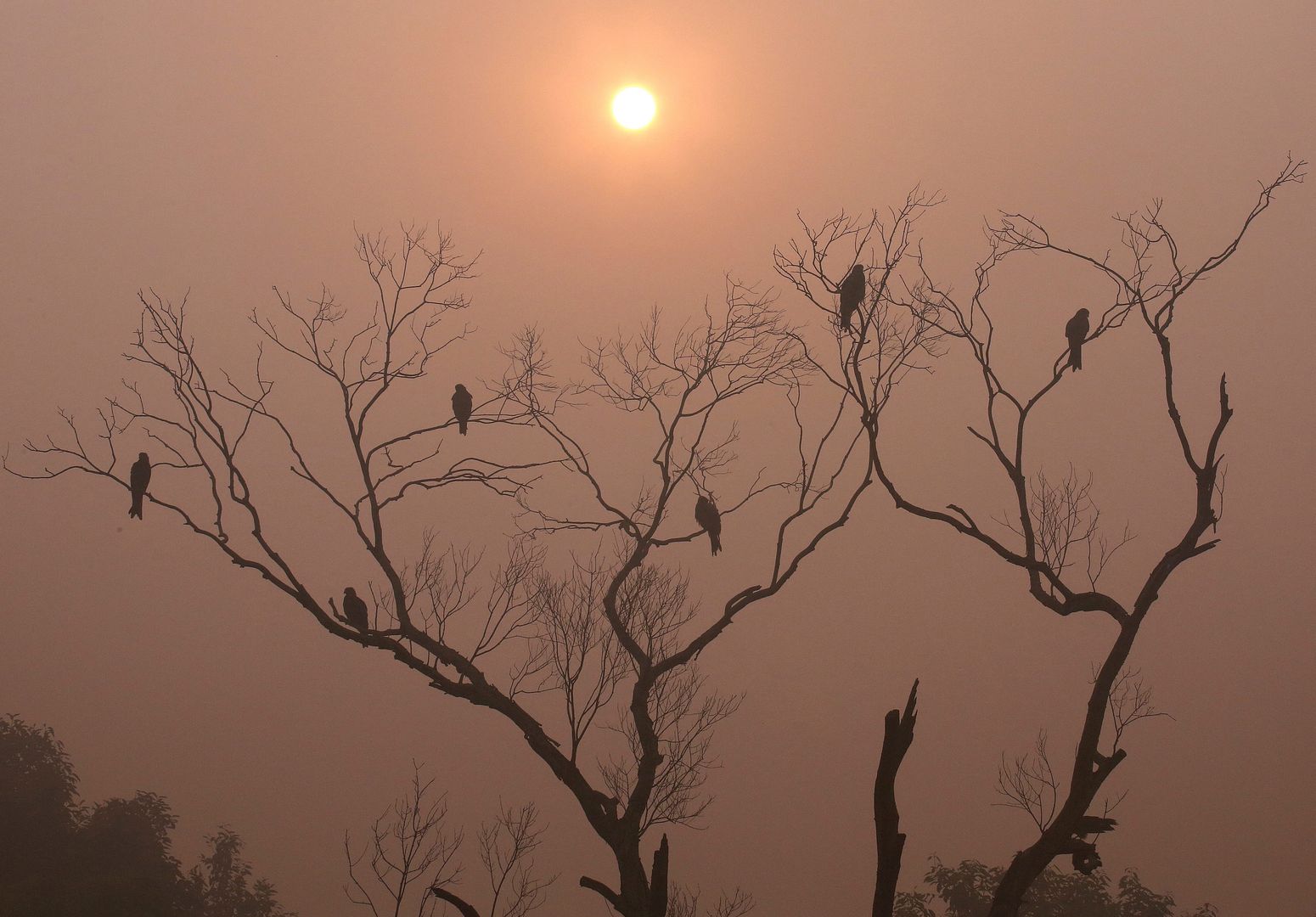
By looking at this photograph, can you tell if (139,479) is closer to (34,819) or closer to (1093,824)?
(1093,824)

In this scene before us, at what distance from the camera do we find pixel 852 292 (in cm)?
692

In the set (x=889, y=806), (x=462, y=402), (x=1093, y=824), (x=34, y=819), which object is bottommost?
(x=889, y=806)

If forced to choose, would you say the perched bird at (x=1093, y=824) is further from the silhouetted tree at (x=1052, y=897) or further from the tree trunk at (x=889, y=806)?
the silhouetted tree at (x=1052, y=897)

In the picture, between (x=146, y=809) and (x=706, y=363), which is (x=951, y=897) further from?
(x=146, y=809)

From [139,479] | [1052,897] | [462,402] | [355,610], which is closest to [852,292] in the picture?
[462,402]

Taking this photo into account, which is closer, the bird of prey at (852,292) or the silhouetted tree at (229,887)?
the bird of prey at (852,292)

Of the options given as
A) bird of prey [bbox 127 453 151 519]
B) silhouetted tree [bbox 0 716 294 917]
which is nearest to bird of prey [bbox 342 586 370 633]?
bird of prey [bbox 127 453 151 519]

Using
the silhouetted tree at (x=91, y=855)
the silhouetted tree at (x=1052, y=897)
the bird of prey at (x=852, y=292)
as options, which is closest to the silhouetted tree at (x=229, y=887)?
the silhouetted tree at (x=91, y=855)

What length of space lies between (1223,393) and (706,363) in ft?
10.6

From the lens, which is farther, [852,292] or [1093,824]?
[852,292]

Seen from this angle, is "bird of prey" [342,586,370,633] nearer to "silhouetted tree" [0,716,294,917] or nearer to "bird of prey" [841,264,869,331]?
"bird of prey" [841,264,869,331]

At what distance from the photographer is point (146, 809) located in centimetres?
1623

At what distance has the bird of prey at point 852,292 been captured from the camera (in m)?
6.69

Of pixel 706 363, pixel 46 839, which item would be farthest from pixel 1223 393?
pixel 46 839
